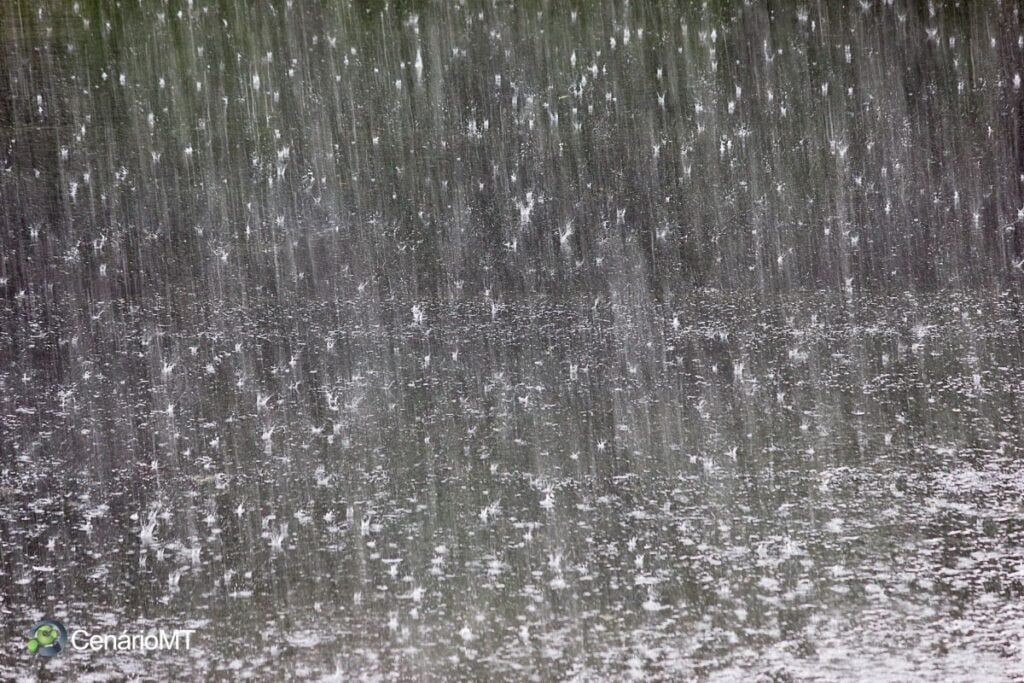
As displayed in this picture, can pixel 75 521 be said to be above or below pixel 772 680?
above

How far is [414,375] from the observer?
0.96m

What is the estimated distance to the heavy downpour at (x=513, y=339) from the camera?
892 mm

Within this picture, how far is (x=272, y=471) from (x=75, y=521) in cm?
26

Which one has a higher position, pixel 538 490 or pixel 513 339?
pixel 513 339

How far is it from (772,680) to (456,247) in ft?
2.23

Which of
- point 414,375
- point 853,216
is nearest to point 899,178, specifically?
point 853,216

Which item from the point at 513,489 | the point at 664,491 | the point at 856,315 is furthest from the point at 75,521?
the point at 856,315

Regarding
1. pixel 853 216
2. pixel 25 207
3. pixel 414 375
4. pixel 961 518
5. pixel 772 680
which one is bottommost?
pixel 772 680

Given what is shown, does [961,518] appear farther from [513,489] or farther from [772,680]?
[513,489]

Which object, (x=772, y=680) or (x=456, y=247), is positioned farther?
(x=456, y=247)

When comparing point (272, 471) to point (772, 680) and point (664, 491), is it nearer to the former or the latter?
point (664, 491)

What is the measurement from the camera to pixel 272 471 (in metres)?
0.92

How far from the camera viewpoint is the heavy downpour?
2.93 feet

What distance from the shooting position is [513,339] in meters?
0.96
